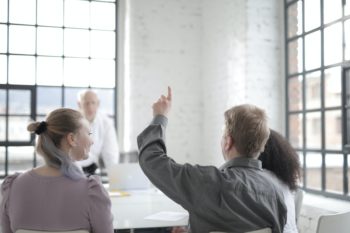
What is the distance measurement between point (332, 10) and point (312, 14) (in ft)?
1.19

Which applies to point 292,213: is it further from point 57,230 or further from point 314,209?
point 314,209

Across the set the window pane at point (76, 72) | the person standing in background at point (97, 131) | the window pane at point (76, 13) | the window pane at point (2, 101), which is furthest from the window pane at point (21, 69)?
the person standing in background at point (97, 131)

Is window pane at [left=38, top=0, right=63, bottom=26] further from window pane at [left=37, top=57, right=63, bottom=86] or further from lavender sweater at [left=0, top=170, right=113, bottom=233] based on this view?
lavender sweater at [left=0, top=170, right=113, bottom=233]

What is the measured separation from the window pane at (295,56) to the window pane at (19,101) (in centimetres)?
350

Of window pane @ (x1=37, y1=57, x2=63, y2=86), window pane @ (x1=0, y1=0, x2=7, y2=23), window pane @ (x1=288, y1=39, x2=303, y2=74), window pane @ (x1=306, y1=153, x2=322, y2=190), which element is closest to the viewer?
window pane @ (x1=306, y1=153, x2=322, y2=190)

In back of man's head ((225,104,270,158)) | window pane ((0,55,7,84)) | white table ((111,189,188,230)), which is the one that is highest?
window pane ((0,55,7,84))

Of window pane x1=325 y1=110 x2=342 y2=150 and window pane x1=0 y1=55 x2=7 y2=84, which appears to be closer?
window pane x1=325 y1=110 x2=342 y2=150

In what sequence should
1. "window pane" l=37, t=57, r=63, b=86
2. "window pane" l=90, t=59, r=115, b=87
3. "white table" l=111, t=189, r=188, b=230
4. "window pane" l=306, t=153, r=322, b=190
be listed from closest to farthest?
1. "white table" l=111, t=189, r=188, b=230
2. "window pane" l=306, t=153, r=322, b=190
3. "window pane" l=37, t=57, r=63, b=86
4. "window pane" l=90, t=59, r=115, b=87

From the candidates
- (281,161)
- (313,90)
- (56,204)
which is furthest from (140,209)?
(313,90)

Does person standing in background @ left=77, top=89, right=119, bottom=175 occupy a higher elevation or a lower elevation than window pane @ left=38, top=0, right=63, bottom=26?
lower

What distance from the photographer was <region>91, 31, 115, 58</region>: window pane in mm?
6184

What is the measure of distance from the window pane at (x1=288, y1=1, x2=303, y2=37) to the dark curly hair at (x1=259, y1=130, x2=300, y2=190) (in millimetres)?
2740

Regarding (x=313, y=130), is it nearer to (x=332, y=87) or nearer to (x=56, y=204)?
(x=332, y=87)

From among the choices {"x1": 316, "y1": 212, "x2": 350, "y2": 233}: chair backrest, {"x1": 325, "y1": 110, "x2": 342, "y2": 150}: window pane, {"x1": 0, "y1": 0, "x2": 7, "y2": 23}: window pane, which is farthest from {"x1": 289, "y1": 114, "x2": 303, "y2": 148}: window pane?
{"x1": 0, "y1": 0, "x2": 7, "y2": 23}: window pane
